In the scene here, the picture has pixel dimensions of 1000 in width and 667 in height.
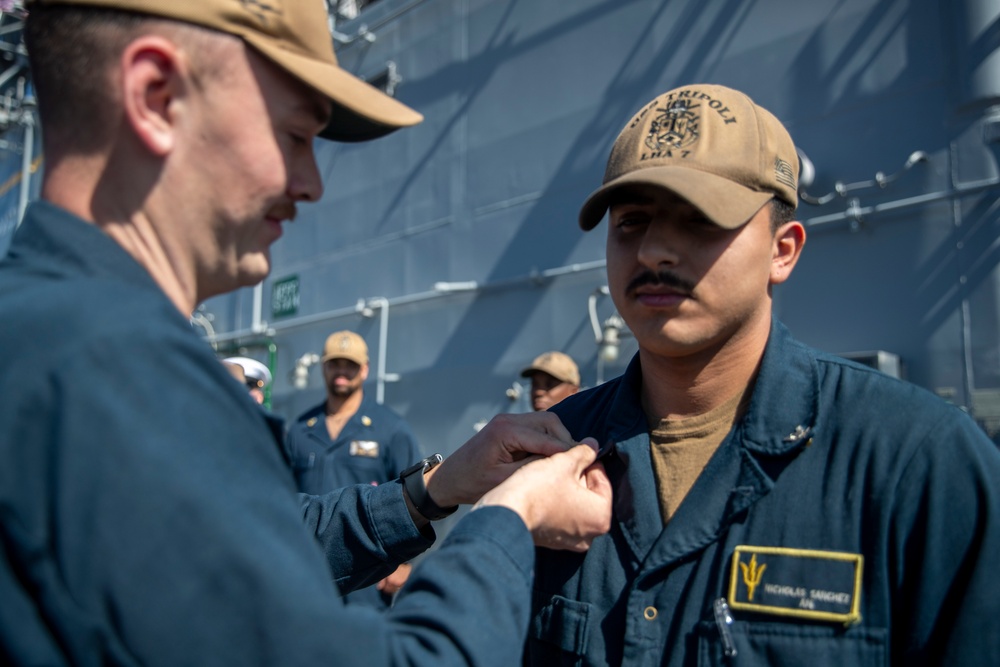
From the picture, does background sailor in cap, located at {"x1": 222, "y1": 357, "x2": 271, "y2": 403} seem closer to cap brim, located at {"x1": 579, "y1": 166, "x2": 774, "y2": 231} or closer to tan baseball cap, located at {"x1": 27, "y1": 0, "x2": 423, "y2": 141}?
cap brim, located at {"x1": 579, "y1": 166, "x2": 774, "y2": 231}

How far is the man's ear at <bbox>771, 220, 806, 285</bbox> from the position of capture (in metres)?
1.78

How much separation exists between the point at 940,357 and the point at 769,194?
336 cm

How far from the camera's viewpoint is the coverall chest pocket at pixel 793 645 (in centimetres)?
135

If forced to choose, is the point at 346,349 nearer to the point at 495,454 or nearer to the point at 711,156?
the point at 495,454

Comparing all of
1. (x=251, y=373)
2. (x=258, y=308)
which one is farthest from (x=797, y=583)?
(x=258, y=308)

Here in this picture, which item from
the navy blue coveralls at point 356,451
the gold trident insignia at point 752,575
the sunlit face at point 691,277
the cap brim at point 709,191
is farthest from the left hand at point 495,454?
the navy blue coveralls at point 356,451

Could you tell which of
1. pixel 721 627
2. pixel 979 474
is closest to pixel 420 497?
pixel 721 627

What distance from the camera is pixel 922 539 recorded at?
1345 mm

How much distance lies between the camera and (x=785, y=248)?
1818 mm

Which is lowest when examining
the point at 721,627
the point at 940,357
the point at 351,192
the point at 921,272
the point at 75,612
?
the point at 721,627

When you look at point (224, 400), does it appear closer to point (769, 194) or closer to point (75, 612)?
point (75, 612)

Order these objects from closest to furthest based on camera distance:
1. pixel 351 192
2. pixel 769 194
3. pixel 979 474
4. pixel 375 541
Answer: pixel 979 474, pixel 769 194, pixel 375 541, pixel 351 192

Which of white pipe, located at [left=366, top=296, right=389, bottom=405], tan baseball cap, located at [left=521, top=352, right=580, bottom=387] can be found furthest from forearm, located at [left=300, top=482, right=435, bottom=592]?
white pipe, located at [left=366, top=296, right=389, bottom=405]

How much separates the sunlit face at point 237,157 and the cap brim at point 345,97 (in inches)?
1.4
